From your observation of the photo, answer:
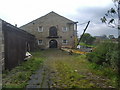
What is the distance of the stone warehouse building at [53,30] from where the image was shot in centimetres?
3412

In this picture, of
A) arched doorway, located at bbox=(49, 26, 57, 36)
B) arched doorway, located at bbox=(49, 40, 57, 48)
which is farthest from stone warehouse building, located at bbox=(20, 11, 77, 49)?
arched doorway, located at bbox=(49, 40, 57, 48)

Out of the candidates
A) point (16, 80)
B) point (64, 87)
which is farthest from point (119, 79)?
point (16, 80)

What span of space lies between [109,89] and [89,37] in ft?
143

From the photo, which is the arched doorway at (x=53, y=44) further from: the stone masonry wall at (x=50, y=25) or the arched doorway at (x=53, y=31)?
the arched doorway at (x=53, y=31)

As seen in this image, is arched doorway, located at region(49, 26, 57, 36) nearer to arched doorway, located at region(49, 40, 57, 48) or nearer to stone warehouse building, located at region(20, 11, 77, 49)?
stone warehouse building, located at region(20, 11, 77, 49)

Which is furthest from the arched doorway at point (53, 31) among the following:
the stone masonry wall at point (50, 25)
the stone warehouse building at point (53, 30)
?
the stone masonry wall at point (50, 25)

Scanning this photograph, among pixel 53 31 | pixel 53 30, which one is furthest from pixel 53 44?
pixel 53 30

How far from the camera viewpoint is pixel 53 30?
115ft

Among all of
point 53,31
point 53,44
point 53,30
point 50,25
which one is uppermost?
point 50,25

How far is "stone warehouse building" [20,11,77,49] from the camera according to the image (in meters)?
34.1

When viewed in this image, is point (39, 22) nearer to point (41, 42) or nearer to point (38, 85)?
point (41, 42)

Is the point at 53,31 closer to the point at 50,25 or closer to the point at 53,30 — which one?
the point at 53,30

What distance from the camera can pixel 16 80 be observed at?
7.65 m

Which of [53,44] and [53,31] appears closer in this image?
[53,31]
